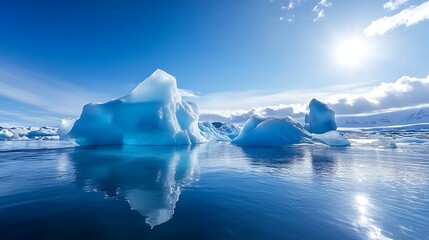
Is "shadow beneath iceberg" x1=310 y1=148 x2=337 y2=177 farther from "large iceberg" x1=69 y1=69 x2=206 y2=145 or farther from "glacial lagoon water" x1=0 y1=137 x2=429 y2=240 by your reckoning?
"large iceberg" x1=69 y1=69 x2=206 y2=145

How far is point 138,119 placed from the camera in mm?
25031

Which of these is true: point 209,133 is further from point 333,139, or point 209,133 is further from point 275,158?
point 275,158

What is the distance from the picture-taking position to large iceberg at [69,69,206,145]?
24250 millimetres

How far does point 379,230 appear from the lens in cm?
396

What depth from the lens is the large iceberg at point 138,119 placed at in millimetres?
24250

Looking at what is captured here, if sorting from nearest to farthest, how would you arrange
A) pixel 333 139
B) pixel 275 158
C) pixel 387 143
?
1. pixel 275 158
2. pixel 333 139
3. pixel 387 143

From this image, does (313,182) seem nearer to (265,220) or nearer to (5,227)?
(265,220)

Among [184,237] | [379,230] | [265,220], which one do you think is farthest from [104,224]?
[379,230]

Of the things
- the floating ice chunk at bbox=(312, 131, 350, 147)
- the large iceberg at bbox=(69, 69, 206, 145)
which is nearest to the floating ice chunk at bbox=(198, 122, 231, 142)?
the large iceberg at bbox=(69, 69, 206, 145)

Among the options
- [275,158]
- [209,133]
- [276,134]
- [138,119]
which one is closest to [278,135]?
[276,134]

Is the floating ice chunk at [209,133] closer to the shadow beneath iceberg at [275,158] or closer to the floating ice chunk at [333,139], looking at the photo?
the floating ice chunk at [333,139]

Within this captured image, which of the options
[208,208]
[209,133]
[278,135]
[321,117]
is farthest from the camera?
[209,133]

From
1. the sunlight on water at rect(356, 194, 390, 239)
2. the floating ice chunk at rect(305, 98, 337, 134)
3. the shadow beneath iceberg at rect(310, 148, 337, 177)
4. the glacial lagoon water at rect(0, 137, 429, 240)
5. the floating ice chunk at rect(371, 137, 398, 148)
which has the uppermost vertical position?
the floating ice chunk at rect(305, 98, 337, 134)

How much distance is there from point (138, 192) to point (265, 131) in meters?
25.0
